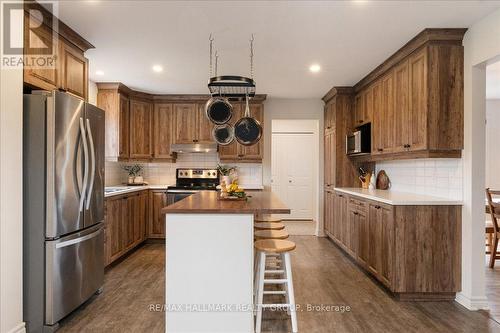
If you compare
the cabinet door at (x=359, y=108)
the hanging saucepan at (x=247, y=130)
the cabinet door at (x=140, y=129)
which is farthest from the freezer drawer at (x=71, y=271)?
the cabinet door at (x=359, y=108)

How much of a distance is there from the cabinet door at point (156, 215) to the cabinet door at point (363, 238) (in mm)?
3061

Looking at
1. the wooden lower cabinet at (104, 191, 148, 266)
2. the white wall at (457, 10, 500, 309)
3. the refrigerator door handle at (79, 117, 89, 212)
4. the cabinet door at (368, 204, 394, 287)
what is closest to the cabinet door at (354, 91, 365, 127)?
the cabinet door at (368, 204, 394, 287)

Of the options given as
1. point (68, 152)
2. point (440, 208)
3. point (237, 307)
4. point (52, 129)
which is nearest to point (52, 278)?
point (68, 152)

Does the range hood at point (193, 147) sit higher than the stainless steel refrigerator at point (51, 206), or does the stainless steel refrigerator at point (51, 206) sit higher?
the range hood at point (193, 147)

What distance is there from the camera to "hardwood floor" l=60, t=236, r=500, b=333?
8.25ft

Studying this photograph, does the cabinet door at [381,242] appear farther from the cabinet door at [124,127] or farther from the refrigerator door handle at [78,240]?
the cabinet door at [124,127]

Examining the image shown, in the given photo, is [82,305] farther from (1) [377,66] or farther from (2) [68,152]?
(1) [377,66]

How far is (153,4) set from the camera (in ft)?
8.20

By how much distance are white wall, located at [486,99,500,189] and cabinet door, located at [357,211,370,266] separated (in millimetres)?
3754

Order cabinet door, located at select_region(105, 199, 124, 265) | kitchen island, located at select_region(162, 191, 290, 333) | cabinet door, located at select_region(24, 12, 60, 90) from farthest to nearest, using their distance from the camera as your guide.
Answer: cabinet door, located at select_region(105, 199, 124, 265), cabinet door, located at select_region(24, 12, 60, 90), kitchen island, located at select_region(162, 191, 290, 333)

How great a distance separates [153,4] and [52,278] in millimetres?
2242

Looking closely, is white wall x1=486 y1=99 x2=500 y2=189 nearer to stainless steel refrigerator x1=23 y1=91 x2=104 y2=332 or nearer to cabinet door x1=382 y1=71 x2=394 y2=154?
cabinet door x1=382 y1=71 x2=394 y2=154

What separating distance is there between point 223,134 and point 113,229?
1926 millimetres

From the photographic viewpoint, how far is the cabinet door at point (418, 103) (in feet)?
10.0
